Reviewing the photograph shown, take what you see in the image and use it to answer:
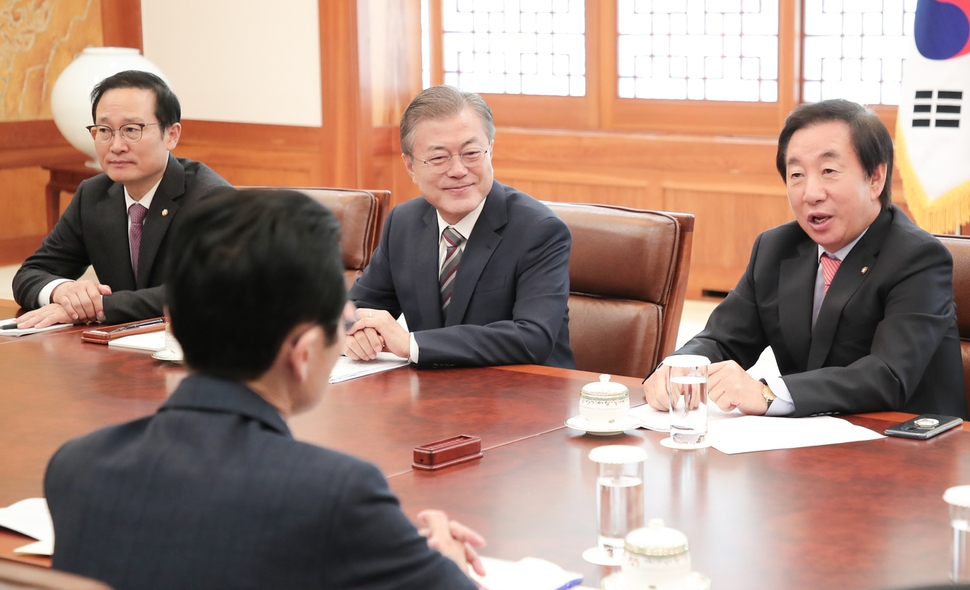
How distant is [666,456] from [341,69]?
16.4 ft

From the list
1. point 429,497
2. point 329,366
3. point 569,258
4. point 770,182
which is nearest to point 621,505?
point 429,497

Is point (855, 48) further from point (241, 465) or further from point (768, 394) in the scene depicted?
point (241, 465)

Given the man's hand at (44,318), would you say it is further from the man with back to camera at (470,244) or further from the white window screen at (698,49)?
the white window screen at (698,49)

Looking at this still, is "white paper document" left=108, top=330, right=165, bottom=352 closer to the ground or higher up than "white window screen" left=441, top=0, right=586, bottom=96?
closer to the ground

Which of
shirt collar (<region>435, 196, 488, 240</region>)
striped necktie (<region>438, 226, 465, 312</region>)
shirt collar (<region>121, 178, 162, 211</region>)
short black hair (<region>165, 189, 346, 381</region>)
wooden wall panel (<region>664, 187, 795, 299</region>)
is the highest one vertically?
short black hair (<region>165, 189, 346, 381</region>)

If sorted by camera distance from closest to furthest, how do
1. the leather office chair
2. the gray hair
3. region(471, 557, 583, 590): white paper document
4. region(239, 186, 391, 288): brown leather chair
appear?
the leather office chair < region(471, 557, 583, 590): white paper document < the gray hair < region(239, 186, 391, 288): brown leather chair

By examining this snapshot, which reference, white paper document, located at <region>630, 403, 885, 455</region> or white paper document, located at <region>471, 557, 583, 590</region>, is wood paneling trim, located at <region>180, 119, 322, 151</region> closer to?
white paper document, located at <region>630, 403, 885, 455</region>

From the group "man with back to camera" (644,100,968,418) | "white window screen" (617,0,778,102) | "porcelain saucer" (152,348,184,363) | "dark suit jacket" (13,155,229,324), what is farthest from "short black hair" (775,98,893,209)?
"white window screen" (617,0,778,102)

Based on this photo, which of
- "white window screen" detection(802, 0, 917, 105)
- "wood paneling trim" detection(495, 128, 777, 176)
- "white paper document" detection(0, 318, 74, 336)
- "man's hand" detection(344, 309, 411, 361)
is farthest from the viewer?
"wood paneling trim" detection(495, 128, 777, 176)

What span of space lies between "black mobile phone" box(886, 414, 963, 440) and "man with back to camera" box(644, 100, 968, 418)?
13 centimetres

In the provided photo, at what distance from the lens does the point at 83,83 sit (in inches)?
252

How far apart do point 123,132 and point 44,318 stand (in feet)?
2.17

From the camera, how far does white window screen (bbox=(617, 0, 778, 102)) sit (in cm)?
629

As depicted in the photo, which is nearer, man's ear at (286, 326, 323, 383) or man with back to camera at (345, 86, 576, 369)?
man's ear at (286, 326, 323, 383)
